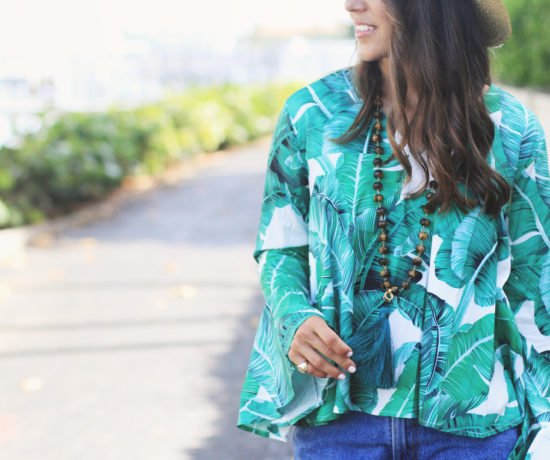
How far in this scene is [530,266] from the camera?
1893 millimetres

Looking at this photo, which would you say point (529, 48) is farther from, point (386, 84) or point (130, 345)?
point (386, 84)

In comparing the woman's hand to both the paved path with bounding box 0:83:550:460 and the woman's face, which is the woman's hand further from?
the paved path with bounding box 0:83:550:460

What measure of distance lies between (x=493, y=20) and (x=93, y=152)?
429 inches

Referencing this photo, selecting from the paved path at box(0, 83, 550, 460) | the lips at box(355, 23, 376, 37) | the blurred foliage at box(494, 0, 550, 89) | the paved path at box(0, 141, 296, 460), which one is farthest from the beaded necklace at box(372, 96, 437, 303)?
the blurred foliage at box(494, 0, 550, 89)

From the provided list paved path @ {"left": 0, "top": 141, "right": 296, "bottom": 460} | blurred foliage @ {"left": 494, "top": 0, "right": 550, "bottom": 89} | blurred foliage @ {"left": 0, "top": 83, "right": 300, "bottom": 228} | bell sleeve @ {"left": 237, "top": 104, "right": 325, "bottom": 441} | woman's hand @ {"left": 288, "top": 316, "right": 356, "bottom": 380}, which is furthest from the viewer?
blurred foliage @ {"left": 0, "top": 83, "right": 300, "bottom": 228}

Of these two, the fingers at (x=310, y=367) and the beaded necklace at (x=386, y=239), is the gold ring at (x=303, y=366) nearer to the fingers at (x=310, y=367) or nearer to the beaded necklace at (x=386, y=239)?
the fingers at (x=310, y=367)

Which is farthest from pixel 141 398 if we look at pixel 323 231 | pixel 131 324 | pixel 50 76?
pixel 50 76

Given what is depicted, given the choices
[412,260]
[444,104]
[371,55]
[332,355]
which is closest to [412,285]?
[412,260]

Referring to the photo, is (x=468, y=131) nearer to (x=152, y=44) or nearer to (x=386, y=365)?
(x=386, y=365)

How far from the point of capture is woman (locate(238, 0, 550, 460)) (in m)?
1.79

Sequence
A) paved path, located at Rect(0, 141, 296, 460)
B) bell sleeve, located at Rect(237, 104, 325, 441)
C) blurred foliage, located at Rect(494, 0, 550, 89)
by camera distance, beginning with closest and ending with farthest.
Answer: bell sleeve, located at Rect(237, 104, 325, 441), paved path, located at Rect(0, 141, 296, 460), blurred foliage, located at Rect(494, 0, 550, 89)

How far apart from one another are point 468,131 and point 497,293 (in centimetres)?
32

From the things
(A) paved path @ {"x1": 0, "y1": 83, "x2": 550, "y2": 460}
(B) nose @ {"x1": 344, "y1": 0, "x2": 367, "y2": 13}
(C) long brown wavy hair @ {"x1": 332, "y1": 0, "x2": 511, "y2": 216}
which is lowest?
(A) paved path @ {"x1": 0, "y1": 83, "x2": 550, "y2": 460}

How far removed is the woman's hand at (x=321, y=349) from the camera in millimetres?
1741
